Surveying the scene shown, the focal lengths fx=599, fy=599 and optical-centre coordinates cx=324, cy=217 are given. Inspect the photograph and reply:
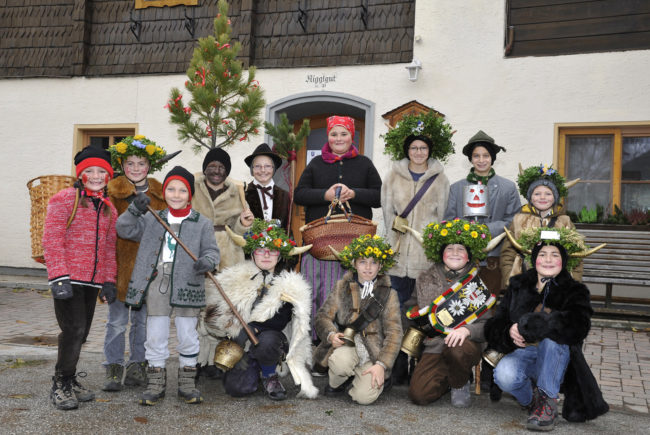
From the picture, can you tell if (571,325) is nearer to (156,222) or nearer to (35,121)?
(156,222)

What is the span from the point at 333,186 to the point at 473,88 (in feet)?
15.7

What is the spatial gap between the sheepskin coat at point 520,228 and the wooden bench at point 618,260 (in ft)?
11.4

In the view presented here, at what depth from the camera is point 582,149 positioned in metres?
8.56

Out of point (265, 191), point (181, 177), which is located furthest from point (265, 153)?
point (181, 177)

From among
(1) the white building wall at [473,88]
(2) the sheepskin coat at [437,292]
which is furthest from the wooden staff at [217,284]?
(1) the white building wall at [473,88]

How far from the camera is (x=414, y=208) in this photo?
15.8ft

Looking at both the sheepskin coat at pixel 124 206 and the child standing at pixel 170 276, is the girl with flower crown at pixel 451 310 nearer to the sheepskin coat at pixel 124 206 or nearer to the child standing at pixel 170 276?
the child standing at pixel 170 276

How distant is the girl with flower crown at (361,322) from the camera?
4227mm

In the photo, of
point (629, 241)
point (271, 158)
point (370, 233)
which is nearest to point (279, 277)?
point (370, 233)

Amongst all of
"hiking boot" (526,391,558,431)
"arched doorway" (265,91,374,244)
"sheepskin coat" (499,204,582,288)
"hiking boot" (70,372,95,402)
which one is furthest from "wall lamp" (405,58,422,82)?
"hiking boot" (70,372,95,402)

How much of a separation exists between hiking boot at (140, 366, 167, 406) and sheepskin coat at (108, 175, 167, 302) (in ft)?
2.05

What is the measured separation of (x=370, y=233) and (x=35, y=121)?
8.71 metres

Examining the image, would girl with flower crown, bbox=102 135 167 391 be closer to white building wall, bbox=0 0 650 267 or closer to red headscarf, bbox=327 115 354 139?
red headscarf, bbox=327 115 354 139

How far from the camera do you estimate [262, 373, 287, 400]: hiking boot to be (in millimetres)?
4145
